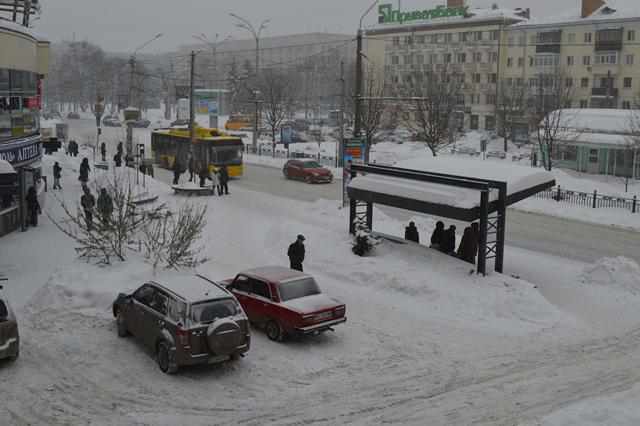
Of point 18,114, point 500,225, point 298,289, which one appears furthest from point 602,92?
point 298,289

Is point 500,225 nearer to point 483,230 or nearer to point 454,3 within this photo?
point 483,230

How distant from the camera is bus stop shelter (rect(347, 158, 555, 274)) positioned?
57.8 ft

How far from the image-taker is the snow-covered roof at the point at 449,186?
705 inches

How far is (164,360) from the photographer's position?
39.5ft

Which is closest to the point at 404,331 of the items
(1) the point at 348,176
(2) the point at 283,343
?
(2) the point at 283,343

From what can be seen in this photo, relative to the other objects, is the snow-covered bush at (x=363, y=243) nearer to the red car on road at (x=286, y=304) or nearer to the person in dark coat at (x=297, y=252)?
the person in dark coat at (x=297, y=252)

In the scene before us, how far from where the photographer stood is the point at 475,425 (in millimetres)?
10266

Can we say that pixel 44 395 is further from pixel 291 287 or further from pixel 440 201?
pixel 440 201

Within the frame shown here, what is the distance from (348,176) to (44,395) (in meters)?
17.2

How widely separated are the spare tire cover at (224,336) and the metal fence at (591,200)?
21551 millimetres

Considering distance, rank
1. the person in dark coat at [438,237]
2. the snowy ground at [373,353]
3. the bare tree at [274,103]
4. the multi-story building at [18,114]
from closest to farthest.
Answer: the snowy ground at [373,353] < the person in dark coat at [438,237] < the multi-story building at [18,114] < the bare tree at [274,103]

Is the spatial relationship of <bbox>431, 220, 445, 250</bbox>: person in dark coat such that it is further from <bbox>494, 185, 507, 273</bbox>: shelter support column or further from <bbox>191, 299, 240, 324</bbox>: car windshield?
<bbox>191, 299, 240, 324</bbox>: car windshield

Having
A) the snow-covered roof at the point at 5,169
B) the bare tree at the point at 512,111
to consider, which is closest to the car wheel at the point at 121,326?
the snow-covered roof at the point at 5,169

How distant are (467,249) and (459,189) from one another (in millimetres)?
1764
